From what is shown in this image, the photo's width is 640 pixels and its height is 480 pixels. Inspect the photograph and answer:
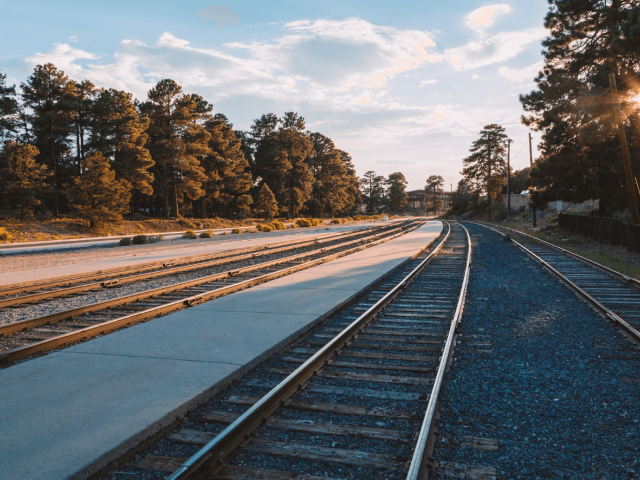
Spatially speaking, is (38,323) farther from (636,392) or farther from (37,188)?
(37,188)

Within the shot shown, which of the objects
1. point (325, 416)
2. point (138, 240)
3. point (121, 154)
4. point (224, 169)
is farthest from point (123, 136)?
point (325, 416)

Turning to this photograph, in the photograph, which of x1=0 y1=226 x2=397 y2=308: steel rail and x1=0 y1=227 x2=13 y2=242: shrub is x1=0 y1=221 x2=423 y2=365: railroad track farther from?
x1=0 y1=227 x2=13 y2=242: shrub

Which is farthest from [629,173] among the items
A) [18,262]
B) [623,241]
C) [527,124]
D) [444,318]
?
[18,262]

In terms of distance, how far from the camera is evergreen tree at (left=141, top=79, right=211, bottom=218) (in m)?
49.3

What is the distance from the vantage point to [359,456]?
3484 mm

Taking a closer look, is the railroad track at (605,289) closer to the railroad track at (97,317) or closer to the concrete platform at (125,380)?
the concrete platform at (125,380)

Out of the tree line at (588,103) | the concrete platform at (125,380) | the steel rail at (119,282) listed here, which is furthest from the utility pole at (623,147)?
the concrete platform at (125,380)

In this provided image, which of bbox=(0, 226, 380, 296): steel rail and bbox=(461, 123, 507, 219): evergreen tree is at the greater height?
bbox=(461, 123, 507, 219): evergreen tree

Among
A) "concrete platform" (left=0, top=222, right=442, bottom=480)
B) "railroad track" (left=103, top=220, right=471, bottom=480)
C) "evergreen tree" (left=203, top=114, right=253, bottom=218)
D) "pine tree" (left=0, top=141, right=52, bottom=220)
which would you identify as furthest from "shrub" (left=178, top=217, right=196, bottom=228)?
"railroad track" (left=103, top=220, right=471, bottom=480)

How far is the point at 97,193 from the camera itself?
3497 centimetres

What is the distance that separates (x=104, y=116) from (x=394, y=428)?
1909 inches

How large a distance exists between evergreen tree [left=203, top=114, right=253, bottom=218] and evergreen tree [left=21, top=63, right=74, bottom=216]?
16622 mm

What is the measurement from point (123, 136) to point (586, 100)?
40.7 metres

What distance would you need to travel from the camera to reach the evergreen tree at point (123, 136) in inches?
1750
